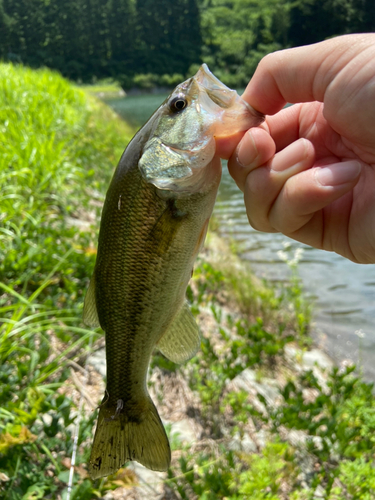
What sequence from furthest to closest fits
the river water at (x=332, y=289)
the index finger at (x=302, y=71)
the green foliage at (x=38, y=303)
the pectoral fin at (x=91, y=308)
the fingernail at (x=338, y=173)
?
1. the river water at (x=332, y=289)
2. the green foliage at (x=38, y=303)
3. the pectoral fin at (x=91, y=308)
4. the index finger at (x=302, y=71)
5. the fingernail at (x=338, y=173)

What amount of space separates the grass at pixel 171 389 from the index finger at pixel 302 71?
212cm

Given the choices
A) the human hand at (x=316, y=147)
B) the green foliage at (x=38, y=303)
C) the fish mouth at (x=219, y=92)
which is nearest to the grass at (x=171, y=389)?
the green foliage at (x=38, y=303)

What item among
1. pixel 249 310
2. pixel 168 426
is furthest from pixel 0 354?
pixel 249 310

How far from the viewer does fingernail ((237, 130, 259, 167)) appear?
154 cm

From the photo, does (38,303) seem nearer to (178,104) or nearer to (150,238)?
(150,238)

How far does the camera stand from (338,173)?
1.40m

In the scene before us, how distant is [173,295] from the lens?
1571 millimetres

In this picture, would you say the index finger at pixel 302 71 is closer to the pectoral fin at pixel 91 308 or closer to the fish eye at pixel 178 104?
the fish eye at pixel 178 104

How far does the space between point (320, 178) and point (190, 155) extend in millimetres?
568

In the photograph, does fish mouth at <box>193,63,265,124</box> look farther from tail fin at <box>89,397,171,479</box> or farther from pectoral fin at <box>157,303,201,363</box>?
tail fin at <box>89,397,171,479</box>

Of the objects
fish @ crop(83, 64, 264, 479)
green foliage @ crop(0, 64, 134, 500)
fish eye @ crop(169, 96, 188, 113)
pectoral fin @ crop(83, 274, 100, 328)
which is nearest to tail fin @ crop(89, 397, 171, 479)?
fish @ crop(83, 64, 264, 479)

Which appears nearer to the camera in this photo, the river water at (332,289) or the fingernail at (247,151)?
the fingernail at (247,151)

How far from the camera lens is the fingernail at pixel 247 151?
1.54 m

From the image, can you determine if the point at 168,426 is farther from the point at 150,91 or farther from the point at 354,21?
the point at 150,91
